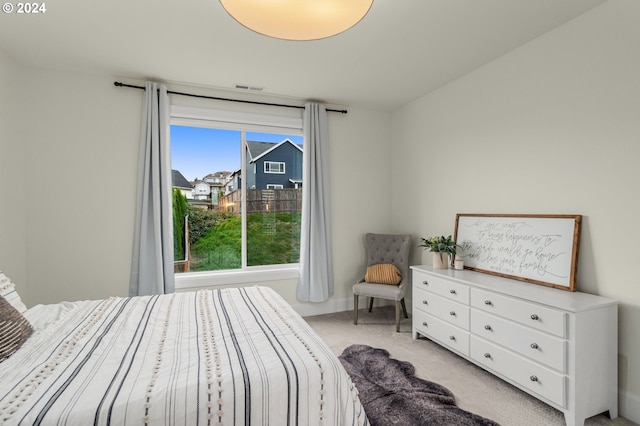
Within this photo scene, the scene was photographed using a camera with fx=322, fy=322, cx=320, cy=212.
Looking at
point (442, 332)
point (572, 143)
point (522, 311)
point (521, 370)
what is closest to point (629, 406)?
point (521, 370)

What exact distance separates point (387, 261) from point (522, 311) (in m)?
1.91

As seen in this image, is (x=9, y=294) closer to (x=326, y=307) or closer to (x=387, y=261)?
(x=326, y=307)

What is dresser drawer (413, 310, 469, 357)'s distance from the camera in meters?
2.67

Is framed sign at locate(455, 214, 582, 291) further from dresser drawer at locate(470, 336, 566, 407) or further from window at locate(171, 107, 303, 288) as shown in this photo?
→ window at locate(171, 107, 303, 288)

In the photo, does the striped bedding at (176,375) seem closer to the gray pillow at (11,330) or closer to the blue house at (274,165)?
the gray pillow at (11,330)

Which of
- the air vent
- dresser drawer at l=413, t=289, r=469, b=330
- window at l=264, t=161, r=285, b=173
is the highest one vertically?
the air vent

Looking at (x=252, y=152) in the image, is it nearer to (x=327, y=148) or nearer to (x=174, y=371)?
(x=327, y=148)

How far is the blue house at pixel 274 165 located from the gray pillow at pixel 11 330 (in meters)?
2.60

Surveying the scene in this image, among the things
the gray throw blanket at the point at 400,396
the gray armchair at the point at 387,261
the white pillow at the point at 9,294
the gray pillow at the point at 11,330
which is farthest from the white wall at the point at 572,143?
the white pillow at the point at 9,294

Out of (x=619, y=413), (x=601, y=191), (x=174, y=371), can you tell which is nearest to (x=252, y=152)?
(x=174, y=371)

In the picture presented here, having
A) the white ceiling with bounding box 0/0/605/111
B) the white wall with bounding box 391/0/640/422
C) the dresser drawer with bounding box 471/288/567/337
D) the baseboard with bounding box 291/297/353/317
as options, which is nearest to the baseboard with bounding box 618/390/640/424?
the white wall with bounding box 391/0/640/422

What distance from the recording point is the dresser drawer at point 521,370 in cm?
196

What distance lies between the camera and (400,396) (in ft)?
7.13

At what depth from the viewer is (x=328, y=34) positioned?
1588 millimetres
